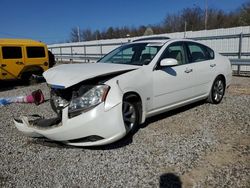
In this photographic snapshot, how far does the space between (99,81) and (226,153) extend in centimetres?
205

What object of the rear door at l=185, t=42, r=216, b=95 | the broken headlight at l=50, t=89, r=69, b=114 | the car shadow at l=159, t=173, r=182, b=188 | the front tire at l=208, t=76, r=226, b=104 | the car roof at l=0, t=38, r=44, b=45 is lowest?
the car shadow at l=159, t=173, r=182, b=188

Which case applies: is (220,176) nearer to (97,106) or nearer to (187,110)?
(97,106)

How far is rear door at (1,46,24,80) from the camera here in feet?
32.9

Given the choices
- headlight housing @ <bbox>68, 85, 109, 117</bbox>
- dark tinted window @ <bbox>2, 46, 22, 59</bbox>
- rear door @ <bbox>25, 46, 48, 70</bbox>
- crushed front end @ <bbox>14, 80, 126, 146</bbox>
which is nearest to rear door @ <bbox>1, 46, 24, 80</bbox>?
dark tinted window @ <bbox>2, 46, 22, 59</bbox>

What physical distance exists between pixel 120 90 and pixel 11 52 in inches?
310

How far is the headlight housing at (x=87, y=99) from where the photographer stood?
11.8ft

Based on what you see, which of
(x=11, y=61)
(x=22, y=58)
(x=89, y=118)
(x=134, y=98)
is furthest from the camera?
(x=22, y=58)

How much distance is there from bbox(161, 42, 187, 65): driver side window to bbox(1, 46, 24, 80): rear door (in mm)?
7235

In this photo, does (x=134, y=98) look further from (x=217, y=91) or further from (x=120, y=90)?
(x=217, y=91)

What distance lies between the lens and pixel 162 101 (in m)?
4.78

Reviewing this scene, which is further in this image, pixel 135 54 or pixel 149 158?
pixel 135 54

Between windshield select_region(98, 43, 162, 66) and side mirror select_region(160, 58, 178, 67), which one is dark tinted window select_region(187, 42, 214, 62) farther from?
A: side mirror select_region(160, 58, 178, 67)

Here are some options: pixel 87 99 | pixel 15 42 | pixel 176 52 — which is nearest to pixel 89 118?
pixel 87 99

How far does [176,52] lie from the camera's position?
17.3ft
